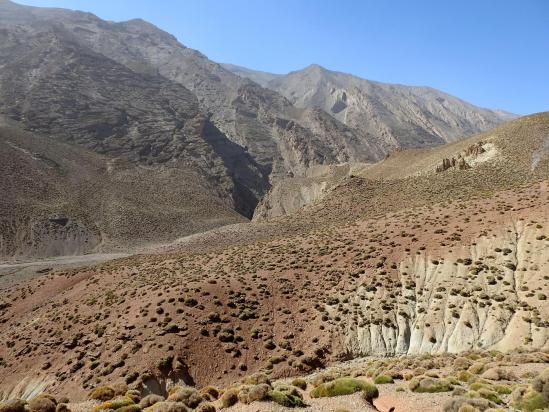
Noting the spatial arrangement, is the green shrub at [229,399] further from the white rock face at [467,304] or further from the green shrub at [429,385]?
the white rock face at [467,304]

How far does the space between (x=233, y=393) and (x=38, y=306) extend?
3287cm

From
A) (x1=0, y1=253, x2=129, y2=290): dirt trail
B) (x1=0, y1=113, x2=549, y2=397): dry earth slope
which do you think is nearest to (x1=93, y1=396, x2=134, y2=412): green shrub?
(x1=0, y1=113, x2=549, y2=397): dry earth slope

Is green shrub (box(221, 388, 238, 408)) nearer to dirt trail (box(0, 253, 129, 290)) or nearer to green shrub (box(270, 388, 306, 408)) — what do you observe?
green shrub (box(270, 388, 306, 408))

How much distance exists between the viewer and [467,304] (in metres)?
32.0

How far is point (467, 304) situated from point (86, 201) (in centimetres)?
9308

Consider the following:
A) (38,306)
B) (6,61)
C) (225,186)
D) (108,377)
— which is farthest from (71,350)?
(6,61)

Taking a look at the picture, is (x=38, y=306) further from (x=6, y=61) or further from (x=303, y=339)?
(x=6, y=61)

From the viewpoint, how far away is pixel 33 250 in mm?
85250

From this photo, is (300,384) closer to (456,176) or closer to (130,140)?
(456,176)

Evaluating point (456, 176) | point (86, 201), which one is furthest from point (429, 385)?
point (86, 201)

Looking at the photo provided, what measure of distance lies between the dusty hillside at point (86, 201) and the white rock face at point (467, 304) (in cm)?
6989

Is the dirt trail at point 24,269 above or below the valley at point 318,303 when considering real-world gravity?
below

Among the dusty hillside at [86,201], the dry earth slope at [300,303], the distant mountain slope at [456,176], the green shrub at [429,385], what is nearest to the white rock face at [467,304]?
the dry earth slope at [300,303]

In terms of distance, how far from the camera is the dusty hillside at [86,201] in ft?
293
